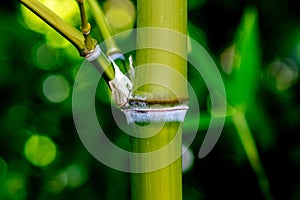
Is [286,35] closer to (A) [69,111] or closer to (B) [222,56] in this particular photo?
(B) [222,56]

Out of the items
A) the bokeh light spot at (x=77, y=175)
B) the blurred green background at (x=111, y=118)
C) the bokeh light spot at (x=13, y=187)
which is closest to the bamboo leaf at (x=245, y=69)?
the blurred green background at (x=111, y=118)

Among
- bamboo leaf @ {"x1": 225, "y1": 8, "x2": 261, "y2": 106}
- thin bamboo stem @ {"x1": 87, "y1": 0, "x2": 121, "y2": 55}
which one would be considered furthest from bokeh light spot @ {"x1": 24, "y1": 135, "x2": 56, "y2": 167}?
thin bamboo stem @ {"x1": 87, "y1": 0, "x2": 121, "y2": 55}

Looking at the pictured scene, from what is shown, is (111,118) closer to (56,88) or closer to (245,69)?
(56,88)

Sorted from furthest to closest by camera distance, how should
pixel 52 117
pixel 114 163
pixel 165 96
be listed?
pixel 52 117
pixel 114 163
pixel 165 96

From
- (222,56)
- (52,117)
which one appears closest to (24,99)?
Answer: (52,117)

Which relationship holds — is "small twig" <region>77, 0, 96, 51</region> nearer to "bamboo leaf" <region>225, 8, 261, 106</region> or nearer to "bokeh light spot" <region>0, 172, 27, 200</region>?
"bamboo leaf" <region>225, 8, 261, 106</region>

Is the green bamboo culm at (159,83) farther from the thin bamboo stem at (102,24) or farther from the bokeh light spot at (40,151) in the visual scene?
the bokeh light spot at (40,151)
